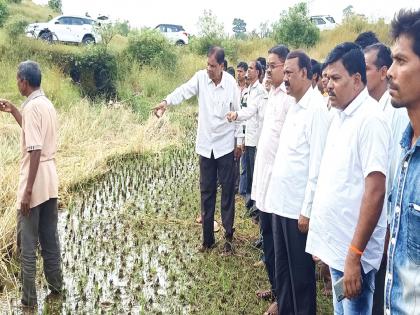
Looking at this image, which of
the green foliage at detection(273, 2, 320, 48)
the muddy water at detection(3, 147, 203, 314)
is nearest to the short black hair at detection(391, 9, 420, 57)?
the muddy water at detection(3, 147, 203, 314)

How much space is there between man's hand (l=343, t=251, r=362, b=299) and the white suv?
64.3 feet

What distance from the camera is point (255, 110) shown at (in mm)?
4980

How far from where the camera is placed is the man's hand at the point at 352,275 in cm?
226

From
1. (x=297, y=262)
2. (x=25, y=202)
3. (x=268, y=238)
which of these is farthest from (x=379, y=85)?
(x=25, y=202)

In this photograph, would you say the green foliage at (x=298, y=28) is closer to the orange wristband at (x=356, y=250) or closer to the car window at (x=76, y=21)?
the car window at (x=76, y=21)

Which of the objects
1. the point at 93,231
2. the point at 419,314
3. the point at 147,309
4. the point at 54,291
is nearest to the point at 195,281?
the point at 147,309

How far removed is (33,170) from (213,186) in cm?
185

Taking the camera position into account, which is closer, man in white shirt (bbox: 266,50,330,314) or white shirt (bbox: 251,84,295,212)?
man in white shirt (bbox: 266,50,330,314)

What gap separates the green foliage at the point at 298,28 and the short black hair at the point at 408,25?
60.7 feet

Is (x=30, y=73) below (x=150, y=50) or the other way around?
the other way around

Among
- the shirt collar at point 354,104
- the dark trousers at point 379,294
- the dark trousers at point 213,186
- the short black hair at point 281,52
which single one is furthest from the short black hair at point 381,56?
the dark trousers at point 213,186

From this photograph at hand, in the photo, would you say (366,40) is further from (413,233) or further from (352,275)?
(413,233)

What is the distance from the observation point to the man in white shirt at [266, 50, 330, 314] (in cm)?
313

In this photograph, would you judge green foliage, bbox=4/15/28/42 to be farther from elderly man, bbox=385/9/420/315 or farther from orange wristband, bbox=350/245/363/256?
elderly man, bbox=385/9/420/315
